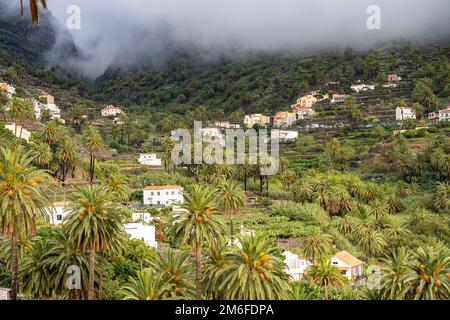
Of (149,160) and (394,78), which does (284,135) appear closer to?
(149,160)

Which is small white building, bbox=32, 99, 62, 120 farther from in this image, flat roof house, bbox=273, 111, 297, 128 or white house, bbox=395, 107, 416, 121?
white house, bbox=395, 107, 416, 121

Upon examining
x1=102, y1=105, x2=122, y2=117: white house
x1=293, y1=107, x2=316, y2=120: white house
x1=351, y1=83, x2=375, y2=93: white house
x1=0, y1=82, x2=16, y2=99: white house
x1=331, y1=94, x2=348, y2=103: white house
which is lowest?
x1=293, y1=107, x2=316, y2=120: white house

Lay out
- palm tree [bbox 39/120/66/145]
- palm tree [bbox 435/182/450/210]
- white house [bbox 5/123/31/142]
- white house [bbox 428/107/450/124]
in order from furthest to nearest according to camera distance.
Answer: white house [bbox 428/107/450/124], white house [bbox 5/123/31/142], palm tree [bbox 39/120/66/145], palm tree [bbox 435/182/450/210]

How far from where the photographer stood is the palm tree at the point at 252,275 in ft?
69.2

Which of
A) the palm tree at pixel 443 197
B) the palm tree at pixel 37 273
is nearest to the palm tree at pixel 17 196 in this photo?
the palm tree at pixel 37 273

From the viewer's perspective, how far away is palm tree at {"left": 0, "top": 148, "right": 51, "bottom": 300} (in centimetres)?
2159

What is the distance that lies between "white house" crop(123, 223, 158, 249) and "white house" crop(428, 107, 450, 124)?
76748 mm

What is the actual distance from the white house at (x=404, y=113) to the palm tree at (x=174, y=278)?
87288mm

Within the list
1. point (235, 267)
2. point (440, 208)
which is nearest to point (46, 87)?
point (440, 208)

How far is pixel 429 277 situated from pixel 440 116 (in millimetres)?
85063

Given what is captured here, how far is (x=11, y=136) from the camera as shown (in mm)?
64062

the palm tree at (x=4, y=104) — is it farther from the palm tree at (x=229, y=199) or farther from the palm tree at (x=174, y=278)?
the palm tree at (x=174, y=278)

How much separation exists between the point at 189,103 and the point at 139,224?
125 meters

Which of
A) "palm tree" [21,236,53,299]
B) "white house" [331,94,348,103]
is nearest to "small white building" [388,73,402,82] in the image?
"white house" [331,94,348,103]
